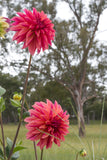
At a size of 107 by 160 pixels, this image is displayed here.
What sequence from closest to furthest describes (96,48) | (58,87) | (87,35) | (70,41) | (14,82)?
(87,35) → (70,41) → (96,48) → (58,87) → (14,82)

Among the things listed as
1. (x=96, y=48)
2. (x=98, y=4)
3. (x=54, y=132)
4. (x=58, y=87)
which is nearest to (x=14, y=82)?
(x=58, y=87)

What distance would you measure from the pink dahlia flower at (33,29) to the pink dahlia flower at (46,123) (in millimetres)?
229

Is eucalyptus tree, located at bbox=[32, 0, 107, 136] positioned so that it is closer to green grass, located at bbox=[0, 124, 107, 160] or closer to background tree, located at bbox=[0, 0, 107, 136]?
background tree, located at bbox=[0, 0, 107, 136]

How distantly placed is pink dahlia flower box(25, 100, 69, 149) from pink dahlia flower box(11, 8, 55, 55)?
0.23m

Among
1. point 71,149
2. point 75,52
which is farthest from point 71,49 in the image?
point 71,149

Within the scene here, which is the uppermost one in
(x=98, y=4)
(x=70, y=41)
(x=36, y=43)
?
(x=98, y=4)

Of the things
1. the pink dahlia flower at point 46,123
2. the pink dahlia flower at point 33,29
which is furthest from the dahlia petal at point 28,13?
the pink dahlia flower at point 46,123

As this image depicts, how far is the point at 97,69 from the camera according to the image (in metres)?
10.4

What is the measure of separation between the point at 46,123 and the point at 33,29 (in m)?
0.36

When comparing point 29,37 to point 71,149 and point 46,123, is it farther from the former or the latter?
point 71,149

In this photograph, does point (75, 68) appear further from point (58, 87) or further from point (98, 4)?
point (98, 4)

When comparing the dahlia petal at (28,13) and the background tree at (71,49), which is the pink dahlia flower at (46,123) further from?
the background tree at (71,49)

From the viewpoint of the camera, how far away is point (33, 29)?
76 cm

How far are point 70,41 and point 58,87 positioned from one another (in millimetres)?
2671
